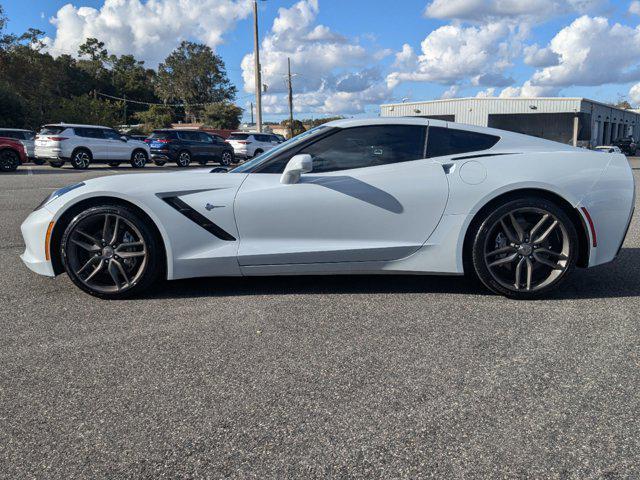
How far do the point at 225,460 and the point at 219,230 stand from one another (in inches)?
81.4

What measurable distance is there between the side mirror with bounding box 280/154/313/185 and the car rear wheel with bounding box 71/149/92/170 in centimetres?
1805

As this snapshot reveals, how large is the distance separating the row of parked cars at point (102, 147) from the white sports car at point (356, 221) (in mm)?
15213

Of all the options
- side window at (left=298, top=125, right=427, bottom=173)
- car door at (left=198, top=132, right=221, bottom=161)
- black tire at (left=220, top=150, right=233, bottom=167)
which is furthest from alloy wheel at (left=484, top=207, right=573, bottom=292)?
black tire at (left=220, top=150, right=233, bottom=167)

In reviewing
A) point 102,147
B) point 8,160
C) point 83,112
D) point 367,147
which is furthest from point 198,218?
point 83,112

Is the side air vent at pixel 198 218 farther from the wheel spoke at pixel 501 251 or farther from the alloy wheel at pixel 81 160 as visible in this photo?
the alloy wheel at pixel 81 160

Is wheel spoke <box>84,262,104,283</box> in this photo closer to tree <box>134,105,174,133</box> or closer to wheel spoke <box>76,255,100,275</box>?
wheel spoke <box>76,255,100,275</box>

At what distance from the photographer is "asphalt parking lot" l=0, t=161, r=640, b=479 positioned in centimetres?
207

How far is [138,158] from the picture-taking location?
2145 centimetres

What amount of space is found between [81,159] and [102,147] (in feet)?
2.98

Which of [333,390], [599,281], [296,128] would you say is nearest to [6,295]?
[333,390]

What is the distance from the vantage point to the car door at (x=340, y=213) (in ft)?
12.7

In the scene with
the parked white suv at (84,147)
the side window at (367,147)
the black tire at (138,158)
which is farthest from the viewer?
the black tire at (138,158)

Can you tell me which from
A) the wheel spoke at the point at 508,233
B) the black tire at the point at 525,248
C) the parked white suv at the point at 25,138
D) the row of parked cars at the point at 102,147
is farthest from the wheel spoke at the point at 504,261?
the parked white suv at the point at 25,138

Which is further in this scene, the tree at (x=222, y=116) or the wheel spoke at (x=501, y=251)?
the tree at (x=222, y=116)
